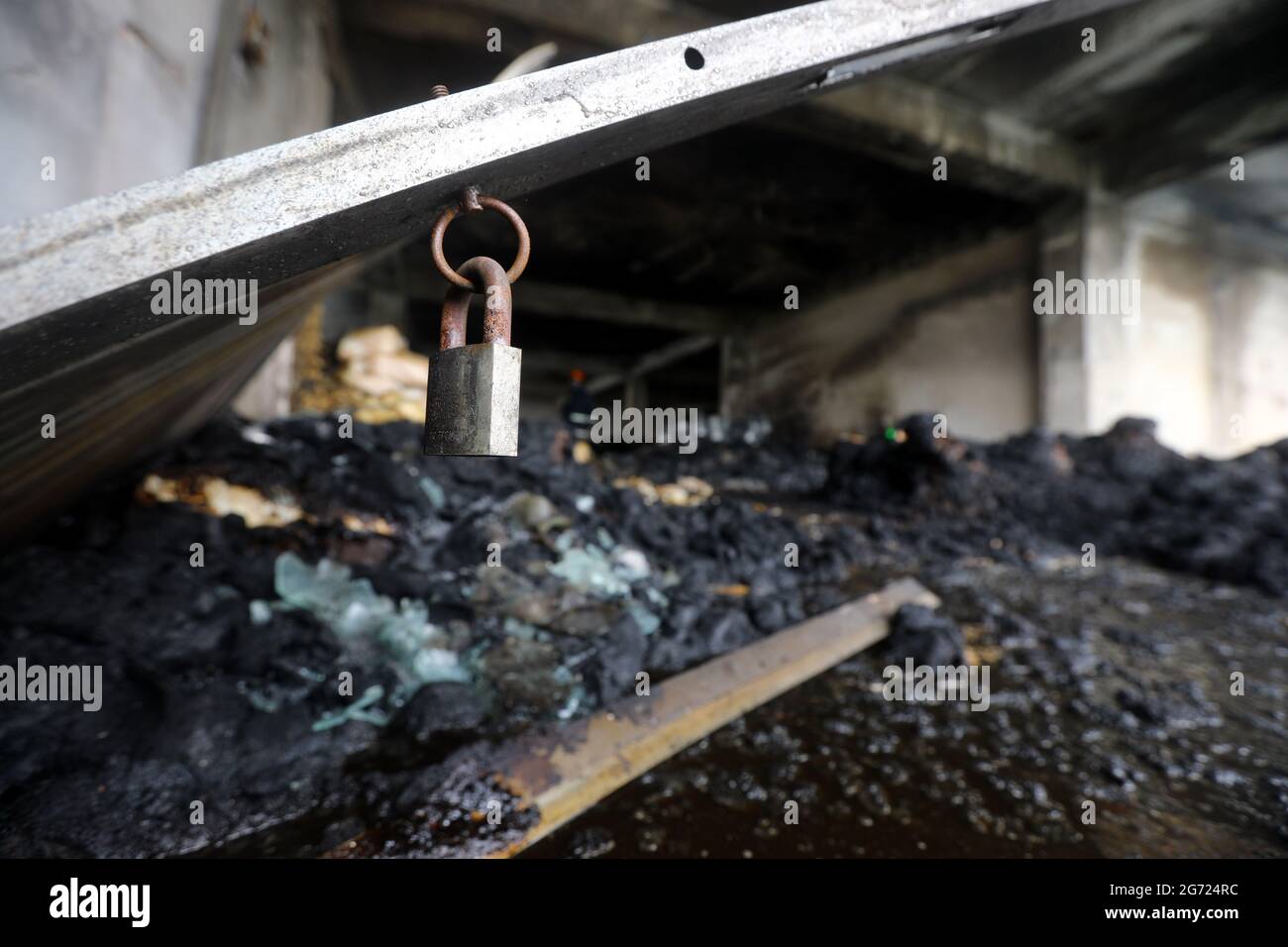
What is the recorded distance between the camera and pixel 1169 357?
7.63m

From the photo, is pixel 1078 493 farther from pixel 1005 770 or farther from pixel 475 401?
pixel 475 401

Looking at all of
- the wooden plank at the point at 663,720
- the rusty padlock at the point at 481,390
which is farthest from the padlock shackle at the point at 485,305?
the wooden plank at the point at 663,720

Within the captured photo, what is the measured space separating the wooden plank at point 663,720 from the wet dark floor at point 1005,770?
0.16ft

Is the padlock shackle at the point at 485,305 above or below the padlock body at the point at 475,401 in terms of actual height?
above

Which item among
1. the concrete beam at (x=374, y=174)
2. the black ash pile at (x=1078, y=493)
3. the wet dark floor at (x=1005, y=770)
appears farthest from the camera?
the black ash pile at (x=1078, y=493)

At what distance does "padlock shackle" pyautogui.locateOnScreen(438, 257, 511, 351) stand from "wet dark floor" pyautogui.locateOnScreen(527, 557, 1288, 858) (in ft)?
4.05

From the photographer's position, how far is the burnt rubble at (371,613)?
156cm

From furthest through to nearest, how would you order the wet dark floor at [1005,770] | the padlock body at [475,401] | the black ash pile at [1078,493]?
the black ash pile at [1078,493]
the wet dark floor at [1005,770]
the padlock body at [475,401]

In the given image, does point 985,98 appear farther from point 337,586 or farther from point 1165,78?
point 337,586

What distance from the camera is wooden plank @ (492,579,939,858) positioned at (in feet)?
5.16

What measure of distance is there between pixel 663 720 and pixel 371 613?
55.2 inches

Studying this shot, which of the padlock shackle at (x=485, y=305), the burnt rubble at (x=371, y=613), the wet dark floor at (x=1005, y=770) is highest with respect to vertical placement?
the padlock shackle at (x=485, y=305)

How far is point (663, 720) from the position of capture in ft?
6.22

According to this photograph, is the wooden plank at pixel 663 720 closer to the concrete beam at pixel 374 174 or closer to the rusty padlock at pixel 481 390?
the rusty padlock at pixel 481 390
